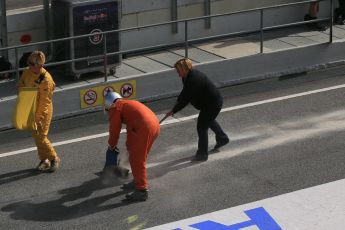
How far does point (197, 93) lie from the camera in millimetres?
11938

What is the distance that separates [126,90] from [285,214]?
4996 millimetres

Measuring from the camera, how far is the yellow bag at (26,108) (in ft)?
38.2

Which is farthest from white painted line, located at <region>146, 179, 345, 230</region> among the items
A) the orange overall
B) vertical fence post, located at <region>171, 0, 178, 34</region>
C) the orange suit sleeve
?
vertical fence post, located at <region>171, 0, 178, 34</region>

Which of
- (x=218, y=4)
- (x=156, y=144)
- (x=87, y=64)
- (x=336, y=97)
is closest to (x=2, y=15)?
(x=87, y=64)

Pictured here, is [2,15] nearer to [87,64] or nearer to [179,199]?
[87,64]

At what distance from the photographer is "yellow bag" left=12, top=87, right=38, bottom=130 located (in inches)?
458

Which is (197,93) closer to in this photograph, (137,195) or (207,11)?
(137,195)

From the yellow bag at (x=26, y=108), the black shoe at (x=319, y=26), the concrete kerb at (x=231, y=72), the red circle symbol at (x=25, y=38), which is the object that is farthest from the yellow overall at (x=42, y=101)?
the black shoe at (x=319, y=26)

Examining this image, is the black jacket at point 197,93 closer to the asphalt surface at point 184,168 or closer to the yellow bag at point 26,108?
the asphalt surface at point 184,168

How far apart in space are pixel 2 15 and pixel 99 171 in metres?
4.12

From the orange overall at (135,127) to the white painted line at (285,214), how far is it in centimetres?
98

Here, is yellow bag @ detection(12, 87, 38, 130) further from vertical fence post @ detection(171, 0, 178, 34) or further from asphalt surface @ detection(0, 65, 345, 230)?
vertical fence post @ detection(171, 0, 178, 34)

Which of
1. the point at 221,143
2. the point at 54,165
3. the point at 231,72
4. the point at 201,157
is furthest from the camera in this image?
the point at 231,72

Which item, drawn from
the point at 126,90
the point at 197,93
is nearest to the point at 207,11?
the point at 126,90
